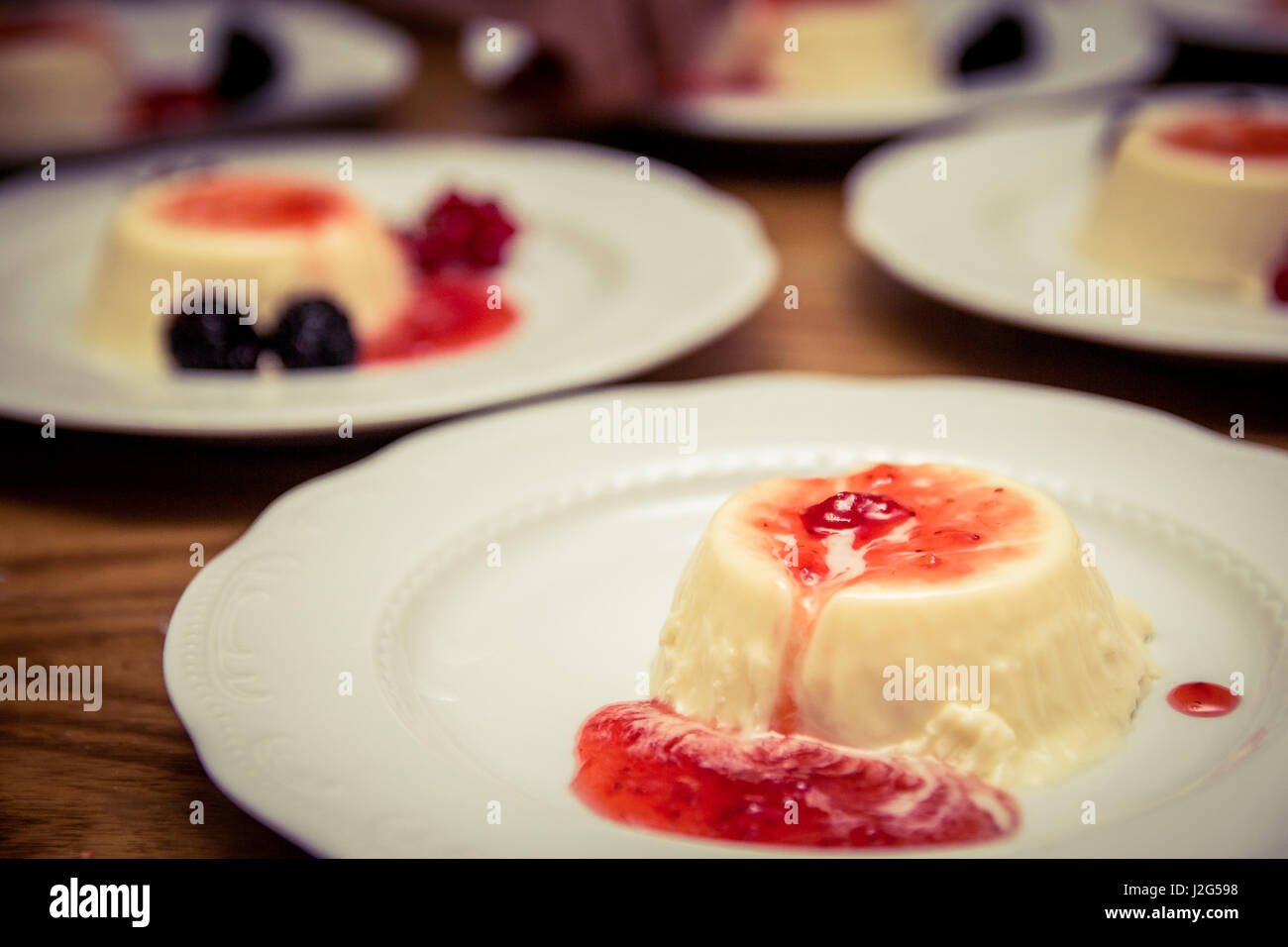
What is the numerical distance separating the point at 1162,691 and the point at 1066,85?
85.9 inches

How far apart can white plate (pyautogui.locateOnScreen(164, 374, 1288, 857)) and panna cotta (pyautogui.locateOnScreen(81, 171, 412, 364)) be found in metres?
0.74

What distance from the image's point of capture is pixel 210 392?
1.98 meters

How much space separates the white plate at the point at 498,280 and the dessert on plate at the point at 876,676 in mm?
572

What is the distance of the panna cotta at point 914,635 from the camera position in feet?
4.19

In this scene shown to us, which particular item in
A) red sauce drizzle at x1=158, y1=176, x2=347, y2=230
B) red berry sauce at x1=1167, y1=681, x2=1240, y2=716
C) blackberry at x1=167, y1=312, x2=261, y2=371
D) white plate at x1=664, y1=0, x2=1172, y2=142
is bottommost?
red berry sauce at x1=1167, y1=681, x2=1240, y2=716

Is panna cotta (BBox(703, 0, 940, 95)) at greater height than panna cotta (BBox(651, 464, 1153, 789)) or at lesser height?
greater

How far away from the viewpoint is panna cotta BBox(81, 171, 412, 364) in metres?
2.27

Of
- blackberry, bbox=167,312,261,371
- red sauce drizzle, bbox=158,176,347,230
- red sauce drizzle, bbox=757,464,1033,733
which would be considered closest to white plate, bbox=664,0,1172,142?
red sauce drizzle, bbox=158,176,347,230
